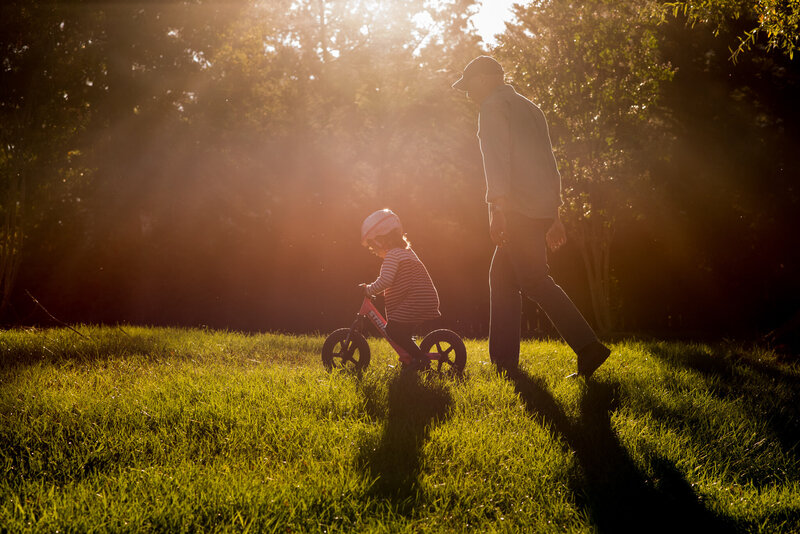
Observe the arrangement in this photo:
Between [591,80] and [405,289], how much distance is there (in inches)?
309

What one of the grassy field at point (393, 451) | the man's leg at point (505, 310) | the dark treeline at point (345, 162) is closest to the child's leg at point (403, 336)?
the grassy field at point (393, 451)

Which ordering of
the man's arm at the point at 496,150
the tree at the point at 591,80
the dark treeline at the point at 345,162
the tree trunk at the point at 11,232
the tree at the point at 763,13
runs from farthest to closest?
1. the tree trunk at the point at 11,232
2. the dark treeline at the point at 345,162
3. the tree at the point at 591,80
4. the tree at the point at 763,13
5. the man's arm at the point at 496,150

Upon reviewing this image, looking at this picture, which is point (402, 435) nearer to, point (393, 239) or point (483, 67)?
point (393, 239)

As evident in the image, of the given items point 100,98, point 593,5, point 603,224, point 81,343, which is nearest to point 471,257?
point 603,224

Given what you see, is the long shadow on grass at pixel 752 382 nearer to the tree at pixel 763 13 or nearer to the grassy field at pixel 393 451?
the grassy field at pixel 393 451

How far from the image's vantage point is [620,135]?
497 inches

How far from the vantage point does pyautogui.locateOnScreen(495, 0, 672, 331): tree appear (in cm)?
1202

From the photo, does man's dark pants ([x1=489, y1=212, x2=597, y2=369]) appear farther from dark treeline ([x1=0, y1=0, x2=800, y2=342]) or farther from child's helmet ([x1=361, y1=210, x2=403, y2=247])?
dark treeline ([x1=0, y1=0, x2=800, y2=342])

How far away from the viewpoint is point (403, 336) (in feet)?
18.7

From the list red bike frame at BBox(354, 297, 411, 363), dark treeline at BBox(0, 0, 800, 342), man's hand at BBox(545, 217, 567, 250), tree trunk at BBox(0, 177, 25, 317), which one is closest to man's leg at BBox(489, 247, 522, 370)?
man's hand at BBox(545, 217, 567, 250)

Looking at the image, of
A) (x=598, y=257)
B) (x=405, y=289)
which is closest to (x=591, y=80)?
(x=598, y=257)

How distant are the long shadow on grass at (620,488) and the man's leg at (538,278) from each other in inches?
33.4

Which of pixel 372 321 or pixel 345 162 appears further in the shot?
pixel 345 162

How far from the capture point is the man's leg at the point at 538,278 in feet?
16.7
